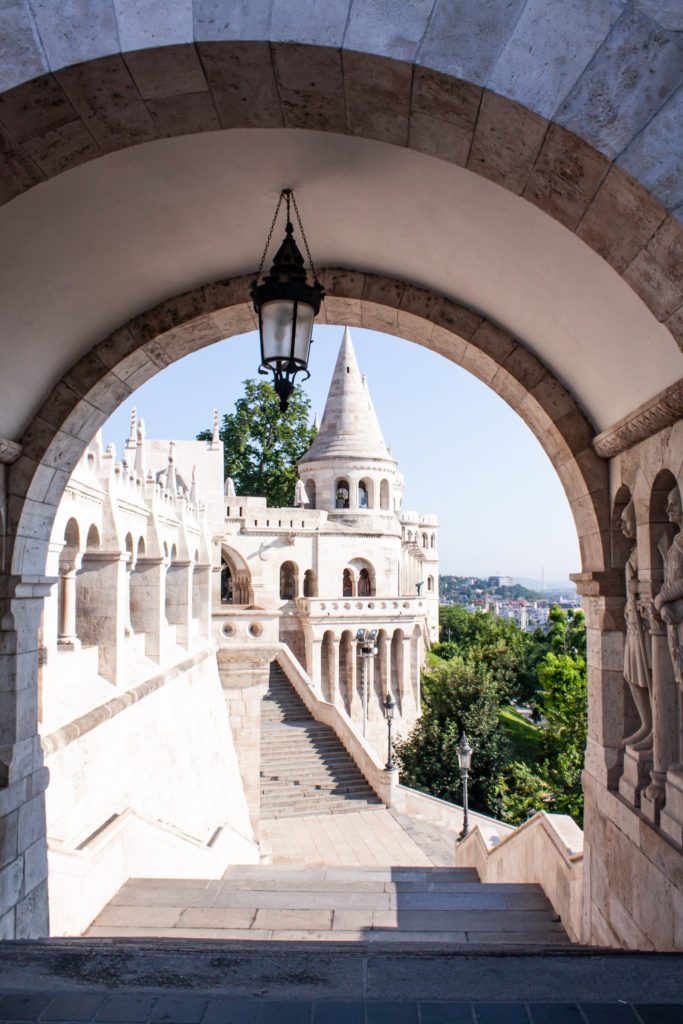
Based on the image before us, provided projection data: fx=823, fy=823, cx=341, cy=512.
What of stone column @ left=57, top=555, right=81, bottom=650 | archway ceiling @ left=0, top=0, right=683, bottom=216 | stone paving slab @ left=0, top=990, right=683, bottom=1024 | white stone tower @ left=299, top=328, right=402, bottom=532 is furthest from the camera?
white stone tower @ left=299, top=328, right=402, bottom=532

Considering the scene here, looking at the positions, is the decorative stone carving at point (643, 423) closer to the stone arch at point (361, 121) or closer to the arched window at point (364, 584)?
the stone arch at point (361, 121)

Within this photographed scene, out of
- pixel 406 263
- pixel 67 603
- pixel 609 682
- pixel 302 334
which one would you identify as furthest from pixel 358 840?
pixel 302 334

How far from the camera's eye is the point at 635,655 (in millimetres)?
5180

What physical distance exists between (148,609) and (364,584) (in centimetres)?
2656

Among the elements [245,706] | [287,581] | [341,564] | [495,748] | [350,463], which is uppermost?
[350,463]

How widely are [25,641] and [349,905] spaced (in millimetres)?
3526

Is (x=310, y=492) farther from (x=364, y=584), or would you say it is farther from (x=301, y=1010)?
(x=301, y=1010)

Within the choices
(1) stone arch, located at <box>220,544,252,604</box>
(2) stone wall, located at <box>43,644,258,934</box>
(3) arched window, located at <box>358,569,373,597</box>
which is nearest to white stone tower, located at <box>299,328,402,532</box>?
(3) arched window, located at <box>358,569,373,597</box>

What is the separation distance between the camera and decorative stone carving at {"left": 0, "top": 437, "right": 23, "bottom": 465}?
5.04 m

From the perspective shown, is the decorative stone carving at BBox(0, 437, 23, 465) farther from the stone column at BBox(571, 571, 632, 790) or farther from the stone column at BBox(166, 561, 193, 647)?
the stone column at BBox(166, 561, 193, 647)

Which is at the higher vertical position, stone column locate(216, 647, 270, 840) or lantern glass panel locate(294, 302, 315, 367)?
lantern glass panel locate(294, 302, 315, 367)

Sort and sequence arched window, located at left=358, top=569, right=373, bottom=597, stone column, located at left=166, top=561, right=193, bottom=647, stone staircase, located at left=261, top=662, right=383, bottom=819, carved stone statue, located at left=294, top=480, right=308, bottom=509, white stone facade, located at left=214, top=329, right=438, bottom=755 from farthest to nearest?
1. carved stone statue, located at left=294, top=480, right=308, bottom=509
2. arched window, located at left=358, top=569, right=373, bottom=597
3. white stone facade, located at left=214, top=329, right=438, bottom=755
4. stone staircase, located at left=261, top=662, right=383, bottom=819
5. stone column, located at left=166, top=561, right=193, bottom=647

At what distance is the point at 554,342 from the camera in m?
5.36

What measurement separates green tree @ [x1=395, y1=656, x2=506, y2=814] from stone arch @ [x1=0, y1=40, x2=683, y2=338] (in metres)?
23.4
